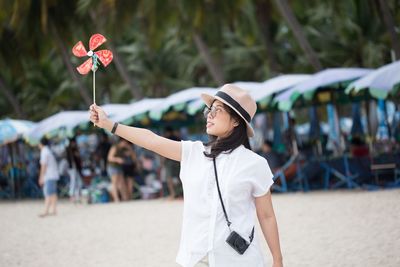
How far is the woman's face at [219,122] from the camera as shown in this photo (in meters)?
3.07

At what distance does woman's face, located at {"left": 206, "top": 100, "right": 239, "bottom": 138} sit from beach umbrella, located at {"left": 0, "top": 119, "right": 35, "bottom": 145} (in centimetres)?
1645

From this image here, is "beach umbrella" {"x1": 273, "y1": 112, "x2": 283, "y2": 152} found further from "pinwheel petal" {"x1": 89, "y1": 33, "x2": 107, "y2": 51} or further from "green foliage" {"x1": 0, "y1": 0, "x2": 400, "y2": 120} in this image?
"pinwheel petal" {"x1": 89, "y1": 33, "x2": 107, "y2": 51}

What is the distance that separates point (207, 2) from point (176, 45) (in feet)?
46.6

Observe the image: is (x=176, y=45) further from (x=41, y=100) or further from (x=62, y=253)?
(x=62, y=253)

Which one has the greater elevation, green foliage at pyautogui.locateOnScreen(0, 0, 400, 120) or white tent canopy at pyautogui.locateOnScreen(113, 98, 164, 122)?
green foliage at pyautogui.locateOnScreen(0, 0, 400, 120)

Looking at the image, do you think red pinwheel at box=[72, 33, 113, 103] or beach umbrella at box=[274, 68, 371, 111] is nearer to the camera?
red pinwheel at box=[72, 33, 113, 103]

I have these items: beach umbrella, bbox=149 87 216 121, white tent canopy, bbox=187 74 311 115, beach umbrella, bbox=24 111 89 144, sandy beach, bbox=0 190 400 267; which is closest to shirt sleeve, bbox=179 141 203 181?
sandy beach, bbox=0 190 400 267

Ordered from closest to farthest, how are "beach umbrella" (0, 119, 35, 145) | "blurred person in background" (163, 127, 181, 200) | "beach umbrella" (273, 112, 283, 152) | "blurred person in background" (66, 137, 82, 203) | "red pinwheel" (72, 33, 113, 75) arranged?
1. "red pinwheel" (72, 33, 113, 75)
2. "blurred person in background" (163, 127, 181, 200)
3. "beach umbrella" (273, 112, 283, 152)
4. "blurred person in background" (66, 137, 82, 203)
5. "beach umbrella" (0, 119, 35, 145)

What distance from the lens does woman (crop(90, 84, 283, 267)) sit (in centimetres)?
287

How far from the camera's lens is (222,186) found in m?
2.92

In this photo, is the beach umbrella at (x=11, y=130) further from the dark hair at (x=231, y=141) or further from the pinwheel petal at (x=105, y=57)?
the dark hair at (x=231, y=141)

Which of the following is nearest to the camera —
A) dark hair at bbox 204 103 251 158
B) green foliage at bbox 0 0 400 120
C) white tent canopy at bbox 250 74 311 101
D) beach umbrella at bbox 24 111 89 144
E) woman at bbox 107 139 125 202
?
dark hair at bbox 204 103 251 158

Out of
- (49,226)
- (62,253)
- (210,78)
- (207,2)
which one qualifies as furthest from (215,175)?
(210,78)

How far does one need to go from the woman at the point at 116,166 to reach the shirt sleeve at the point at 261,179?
42.7 ft
